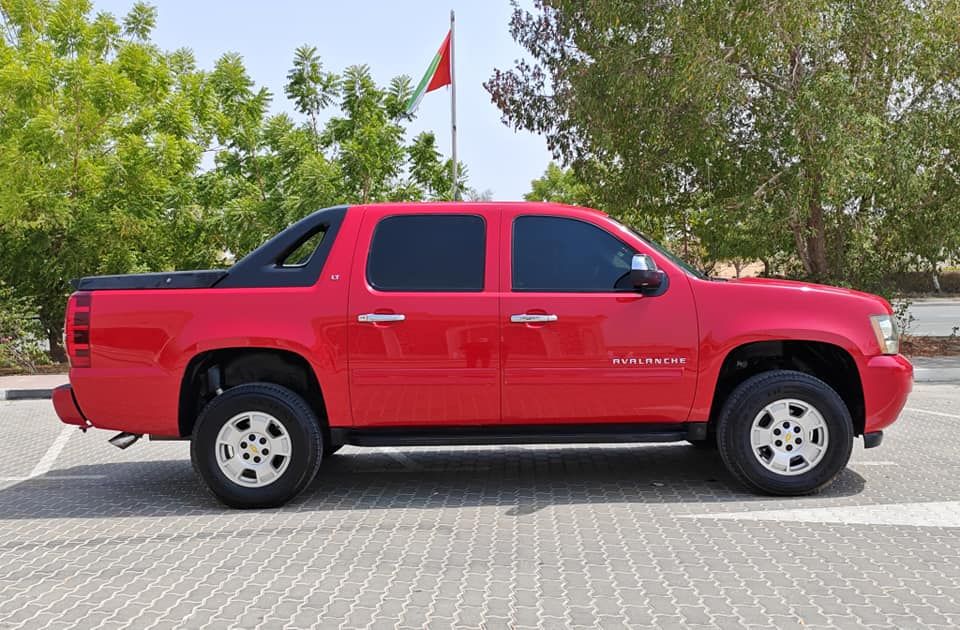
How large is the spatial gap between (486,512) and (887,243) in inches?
558

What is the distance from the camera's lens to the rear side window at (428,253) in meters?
6.34

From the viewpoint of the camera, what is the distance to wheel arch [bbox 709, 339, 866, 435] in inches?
257

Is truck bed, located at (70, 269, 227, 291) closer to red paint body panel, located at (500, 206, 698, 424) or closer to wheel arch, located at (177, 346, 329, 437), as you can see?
wheel arch, located at (177, 346, 329, 437)

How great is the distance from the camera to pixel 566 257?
642 cm

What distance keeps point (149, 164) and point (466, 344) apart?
14.3 meters

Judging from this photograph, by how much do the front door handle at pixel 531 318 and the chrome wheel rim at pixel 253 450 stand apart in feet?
5.30

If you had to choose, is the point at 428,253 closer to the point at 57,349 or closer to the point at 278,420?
the point at 278,420

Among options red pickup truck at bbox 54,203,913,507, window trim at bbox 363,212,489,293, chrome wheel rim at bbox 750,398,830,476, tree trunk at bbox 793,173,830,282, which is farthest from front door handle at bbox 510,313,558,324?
tree trunk at bbox 793,173,830,282

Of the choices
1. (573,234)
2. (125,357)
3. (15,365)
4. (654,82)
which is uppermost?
(654,82)

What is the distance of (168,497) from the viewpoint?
22.3 ft

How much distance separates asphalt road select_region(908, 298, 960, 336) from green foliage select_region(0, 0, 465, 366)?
43.7 feet

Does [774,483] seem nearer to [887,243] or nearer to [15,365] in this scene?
[887,243]

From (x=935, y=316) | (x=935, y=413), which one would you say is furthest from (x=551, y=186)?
(x=935, y=413)

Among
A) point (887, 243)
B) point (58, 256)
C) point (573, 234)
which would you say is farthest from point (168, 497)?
point (887, 243)
